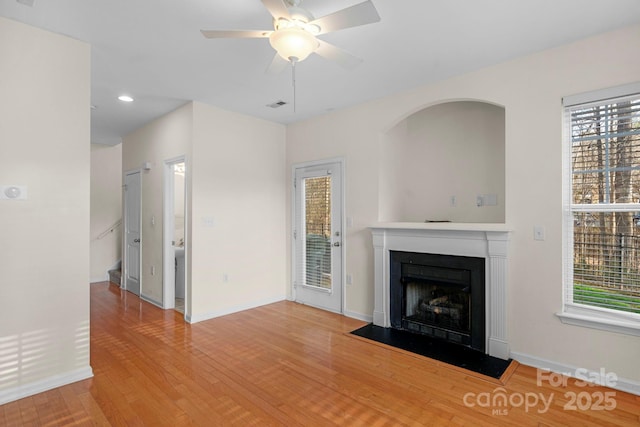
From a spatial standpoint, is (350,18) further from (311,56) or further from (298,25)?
(311,56)

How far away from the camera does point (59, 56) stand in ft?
8.29

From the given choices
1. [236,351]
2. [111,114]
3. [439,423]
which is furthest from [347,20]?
[111,114]

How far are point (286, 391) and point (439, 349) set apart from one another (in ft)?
5.03

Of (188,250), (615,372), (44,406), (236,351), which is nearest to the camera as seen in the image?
(44,406)

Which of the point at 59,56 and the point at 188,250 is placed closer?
the point at 59,56

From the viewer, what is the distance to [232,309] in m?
4.28

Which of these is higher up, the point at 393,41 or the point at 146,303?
the point at 393,41

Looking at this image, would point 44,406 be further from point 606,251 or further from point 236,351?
point 606,251

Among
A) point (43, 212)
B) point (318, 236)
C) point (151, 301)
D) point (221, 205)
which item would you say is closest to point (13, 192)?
point (43, 212)

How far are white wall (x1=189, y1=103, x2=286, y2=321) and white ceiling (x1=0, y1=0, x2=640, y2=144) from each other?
0.60 meters

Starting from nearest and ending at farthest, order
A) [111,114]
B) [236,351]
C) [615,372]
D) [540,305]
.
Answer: [615,372] < [540,305] < [236,351] < [111,114]

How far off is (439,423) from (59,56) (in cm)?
377

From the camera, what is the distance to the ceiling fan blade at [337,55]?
6.66 ft

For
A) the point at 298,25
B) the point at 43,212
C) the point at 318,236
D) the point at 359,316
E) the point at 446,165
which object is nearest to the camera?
the point at 298,25
